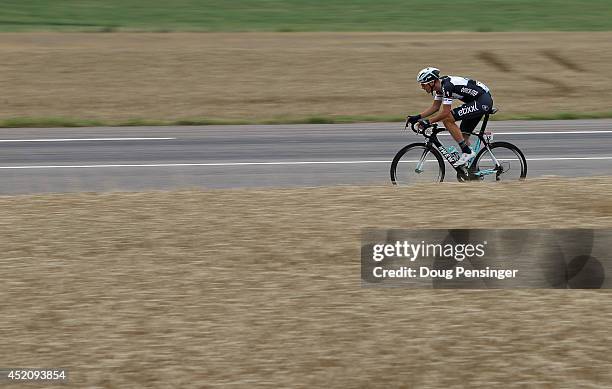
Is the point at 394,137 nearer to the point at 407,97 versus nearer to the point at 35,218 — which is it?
the point at 407,97

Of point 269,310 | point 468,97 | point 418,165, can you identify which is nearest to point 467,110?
point 468,97

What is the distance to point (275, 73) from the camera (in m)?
25.7

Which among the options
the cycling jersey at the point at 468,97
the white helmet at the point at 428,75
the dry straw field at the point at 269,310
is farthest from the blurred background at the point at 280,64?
the dry straw field at the point at 269,310

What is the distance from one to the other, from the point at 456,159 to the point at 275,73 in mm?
13598

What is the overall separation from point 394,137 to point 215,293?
12.2 m

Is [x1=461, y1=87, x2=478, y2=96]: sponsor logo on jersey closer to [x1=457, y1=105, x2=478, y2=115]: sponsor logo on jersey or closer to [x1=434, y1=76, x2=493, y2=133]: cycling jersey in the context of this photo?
[x1=434, y1=76, x2=493, y2=133]: cycling jersey

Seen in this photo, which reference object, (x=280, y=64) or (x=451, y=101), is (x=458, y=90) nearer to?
(x=451, y=101)

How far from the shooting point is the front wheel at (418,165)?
501 inches

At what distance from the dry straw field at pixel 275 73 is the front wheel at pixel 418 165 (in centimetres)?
938

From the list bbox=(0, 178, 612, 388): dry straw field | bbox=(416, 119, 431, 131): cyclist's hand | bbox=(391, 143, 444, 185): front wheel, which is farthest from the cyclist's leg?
bbox=(0, 178, 612, 388): dry straw field

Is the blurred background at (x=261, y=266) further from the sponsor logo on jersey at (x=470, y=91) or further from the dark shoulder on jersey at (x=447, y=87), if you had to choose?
the sponsor logo on jersey at (x=470, y=91)

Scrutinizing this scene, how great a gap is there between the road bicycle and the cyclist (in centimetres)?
10

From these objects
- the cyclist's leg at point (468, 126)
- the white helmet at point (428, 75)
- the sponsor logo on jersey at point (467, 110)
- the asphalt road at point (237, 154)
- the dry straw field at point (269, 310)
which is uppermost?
the white helmet at point (428, 75)

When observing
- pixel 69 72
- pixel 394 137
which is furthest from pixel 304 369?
pixel 69 72
